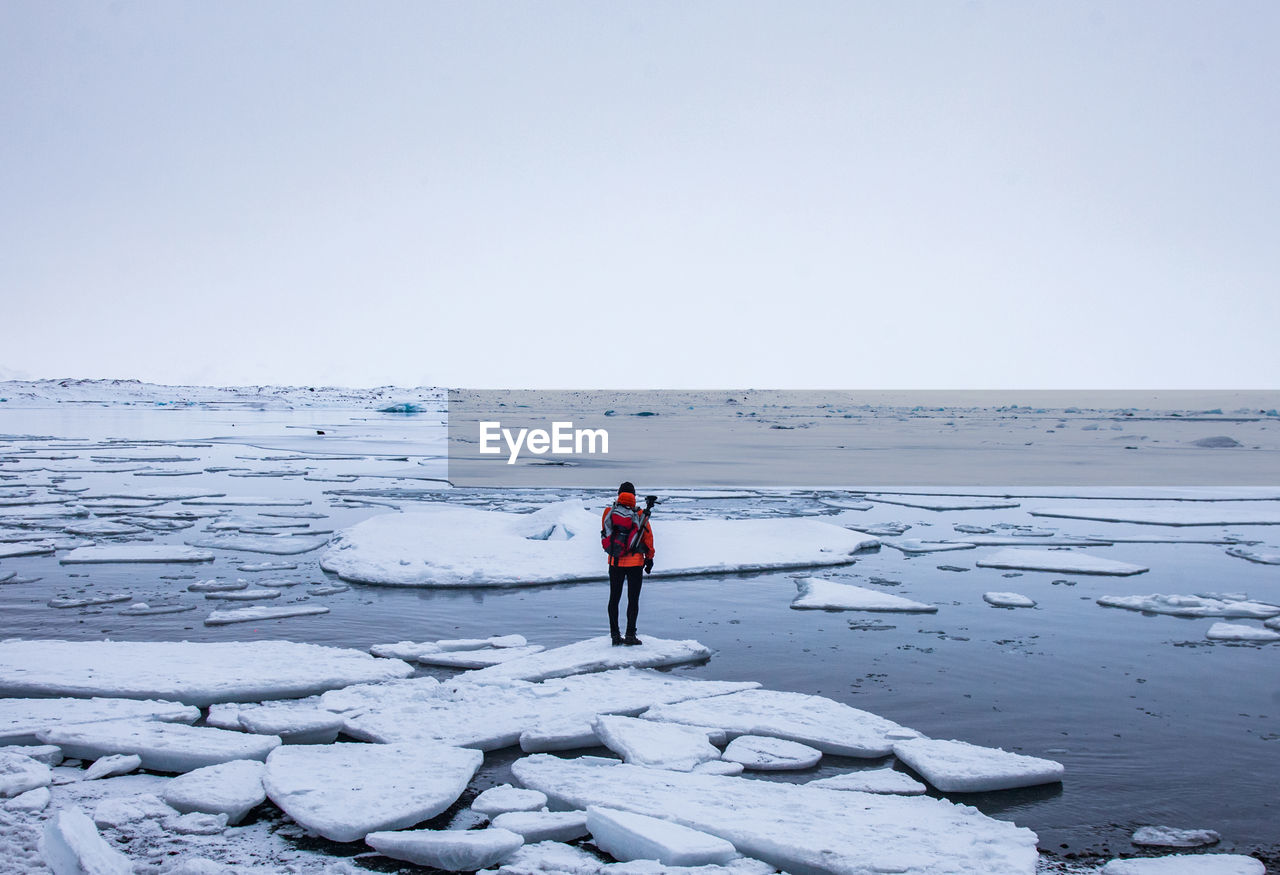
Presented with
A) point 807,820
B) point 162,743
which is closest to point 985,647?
point 807,820

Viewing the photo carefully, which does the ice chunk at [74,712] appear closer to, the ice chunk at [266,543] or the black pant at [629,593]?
the black pant at [629,593]

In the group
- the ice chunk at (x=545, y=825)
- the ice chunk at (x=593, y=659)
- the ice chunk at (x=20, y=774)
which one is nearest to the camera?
the ice chunk at (x=545, y=825)

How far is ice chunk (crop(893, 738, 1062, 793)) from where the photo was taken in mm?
4930

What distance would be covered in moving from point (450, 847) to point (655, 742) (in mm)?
1692

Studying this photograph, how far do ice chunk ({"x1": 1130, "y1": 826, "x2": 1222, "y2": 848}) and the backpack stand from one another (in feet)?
14.1

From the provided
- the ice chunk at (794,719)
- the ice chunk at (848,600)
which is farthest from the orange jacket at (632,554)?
the ice chunk at (848,600)

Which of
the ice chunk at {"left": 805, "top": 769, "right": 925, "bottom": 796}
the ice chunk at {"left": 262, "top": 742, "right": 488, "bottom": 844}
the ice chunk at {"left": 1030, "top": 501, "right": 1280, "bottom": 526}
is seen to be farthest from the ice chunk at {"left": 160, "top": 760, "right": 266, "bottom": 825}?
the ice chunk at {"left": 1030, "top": 501, "right": 1280, "bottom": 526}

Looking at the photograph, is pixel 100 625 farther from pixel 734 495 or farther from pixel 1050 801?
pixel 734 495

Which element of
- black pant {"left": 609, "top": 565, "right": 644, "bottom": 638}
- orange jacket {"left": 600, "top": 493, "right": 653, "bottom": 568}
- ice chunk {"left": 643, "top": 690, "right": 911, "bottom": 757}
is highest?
orange jacket {"left": 600, "top": 493, "right": 653, "bottom": 568}

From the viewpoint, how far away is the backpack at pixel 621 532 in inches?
307

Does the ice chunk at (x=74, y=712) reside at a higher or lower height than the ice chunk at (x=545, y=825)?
higher

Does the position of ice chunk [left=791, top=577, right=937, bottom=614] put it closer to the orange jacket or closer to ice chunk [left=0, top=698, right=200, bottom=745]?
the orange jacket

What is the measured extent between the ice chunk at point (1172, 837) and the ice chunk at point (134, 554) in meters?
10.9

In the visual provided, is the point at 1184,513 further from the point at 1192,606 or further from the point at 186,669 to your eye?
the point at 186,669
